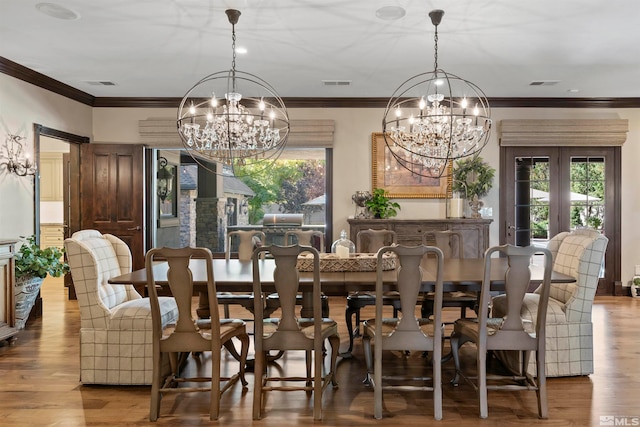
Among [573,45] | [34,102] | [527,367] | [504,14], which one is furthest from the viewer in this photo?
[34,102]

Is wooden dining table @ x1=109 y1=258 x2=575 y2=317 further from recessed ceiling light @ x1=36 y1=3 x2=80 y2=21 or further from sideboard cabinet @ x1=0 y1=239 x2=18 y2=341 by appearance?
recessed ceiling light @ x1=36 y1=3 x2=80 y2=21

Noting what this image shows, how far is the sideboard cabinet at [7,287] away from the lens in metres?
4.20

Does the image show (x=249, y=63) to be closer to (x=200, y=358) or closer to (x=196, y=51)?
(x=196, y=51)

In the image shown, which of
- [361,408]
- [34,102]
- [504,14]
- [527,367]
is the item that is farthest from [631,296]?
[34,102]

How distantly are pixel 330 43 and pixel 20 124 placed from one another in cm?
326

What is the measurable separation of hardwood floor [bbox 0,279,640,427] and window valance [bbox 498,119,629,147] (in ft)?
10.7

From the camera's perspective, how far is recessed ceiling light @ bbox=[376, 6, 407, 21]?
349cm

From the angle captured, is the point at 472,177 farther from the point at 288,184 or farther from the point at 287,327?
the point at 288,184

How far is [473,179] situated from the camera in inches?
245

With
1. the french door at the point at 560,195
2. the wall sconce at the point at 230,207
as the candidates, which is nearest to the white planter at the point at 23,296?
the french door at the point at 560,195

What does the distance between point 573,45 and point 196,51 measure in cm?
331

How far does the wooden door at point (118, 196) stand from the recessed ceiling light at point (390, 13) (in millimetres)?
3736

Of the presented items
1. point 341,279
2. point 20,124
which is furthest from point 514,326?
point 20,124

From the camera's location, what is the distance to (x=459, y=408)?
280 cm
